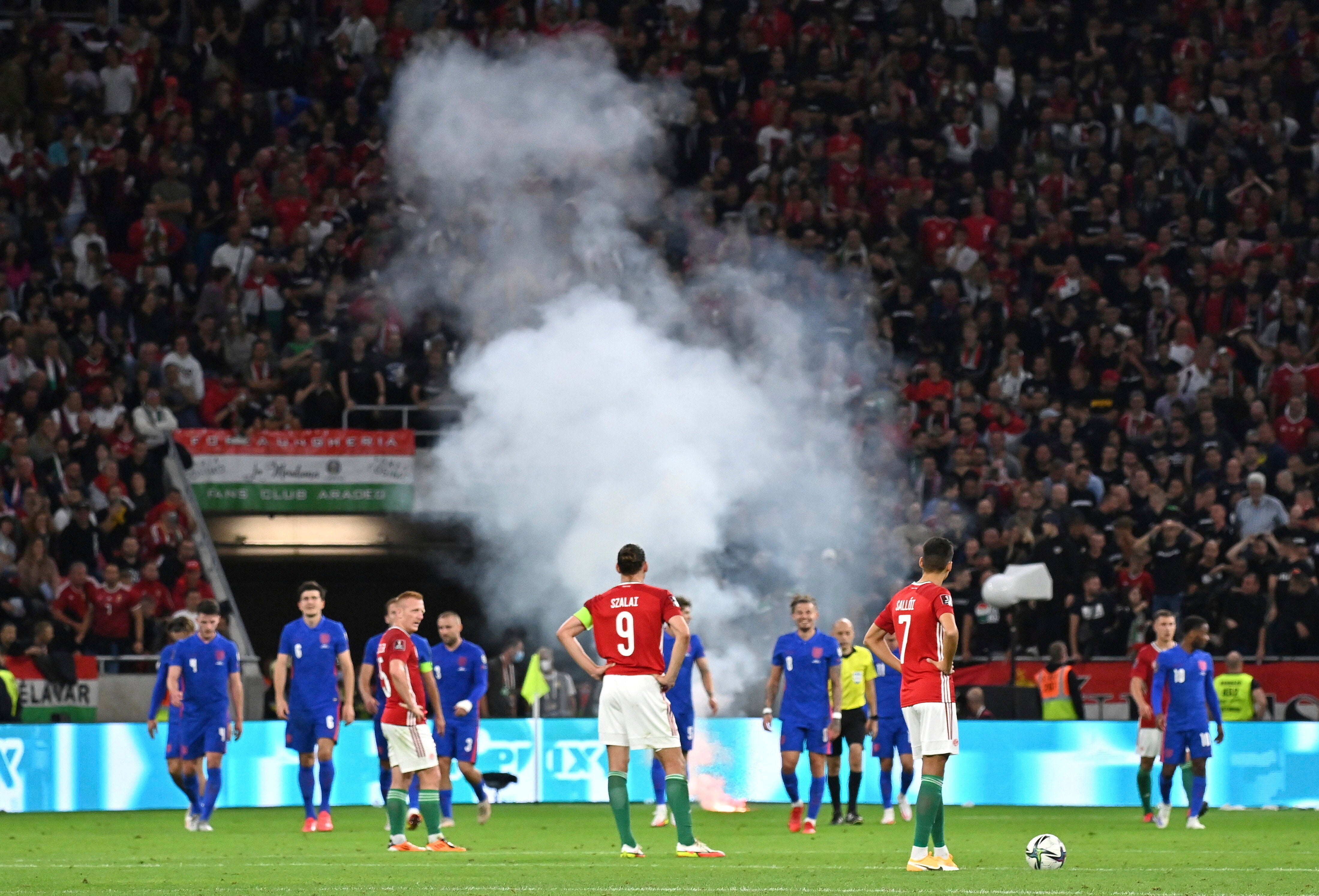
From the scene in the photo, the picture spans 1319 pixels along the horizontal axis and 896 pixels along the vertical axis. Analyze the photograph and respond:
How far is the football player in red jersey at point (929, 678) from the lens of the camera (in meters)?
10.9

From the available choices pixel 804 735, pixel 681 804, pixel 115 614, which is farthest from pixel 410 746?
pixel 115 614

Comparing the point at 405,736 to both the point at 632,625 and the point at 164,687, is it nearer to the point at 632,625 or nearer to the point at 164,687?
the point at 632,625

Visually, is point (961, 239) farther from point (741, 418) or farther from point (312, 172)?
point (312, 172)

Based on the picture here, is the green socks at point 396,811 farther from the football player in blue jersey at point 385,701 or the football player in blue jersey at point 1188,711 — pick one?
the football player in blue jersey at point 1188,711

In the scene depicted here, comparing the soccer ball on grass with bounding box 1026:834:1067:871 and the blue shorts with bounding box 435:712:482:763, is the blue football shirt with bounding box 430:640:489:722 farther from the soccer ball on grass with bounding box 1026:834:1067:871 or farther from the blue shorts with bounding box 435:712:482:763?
the soccer ball on grass with bounding box 1026:834:1067:871

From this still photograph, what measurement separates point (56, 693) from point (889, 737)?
8.71 metres

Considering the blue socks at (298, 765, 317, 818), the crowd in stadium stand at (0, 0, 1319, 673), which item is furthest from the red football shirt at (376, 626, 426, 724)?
the crowd in stadium stand at (0, 0, 1319, 673)

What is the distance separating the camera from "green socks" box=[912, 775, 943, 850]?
35.8 feet

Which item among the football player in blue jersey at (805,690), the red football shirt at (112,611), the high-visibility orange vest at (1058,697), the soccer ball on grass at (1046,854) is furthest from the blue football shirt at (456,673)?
the soccer ball on grass at (1046,854)

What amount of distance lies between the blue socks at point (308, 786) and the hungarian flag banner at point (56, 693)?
4.51m

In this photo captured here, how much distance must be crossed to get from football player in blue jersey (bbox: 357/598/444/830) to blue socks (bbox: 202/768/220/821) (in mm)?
1361

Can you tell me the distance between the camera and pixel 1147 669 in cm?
1733

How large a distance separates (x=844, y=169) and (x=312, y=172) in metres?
7.17

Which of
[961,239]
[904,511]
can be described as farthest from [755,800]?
[961,239]
